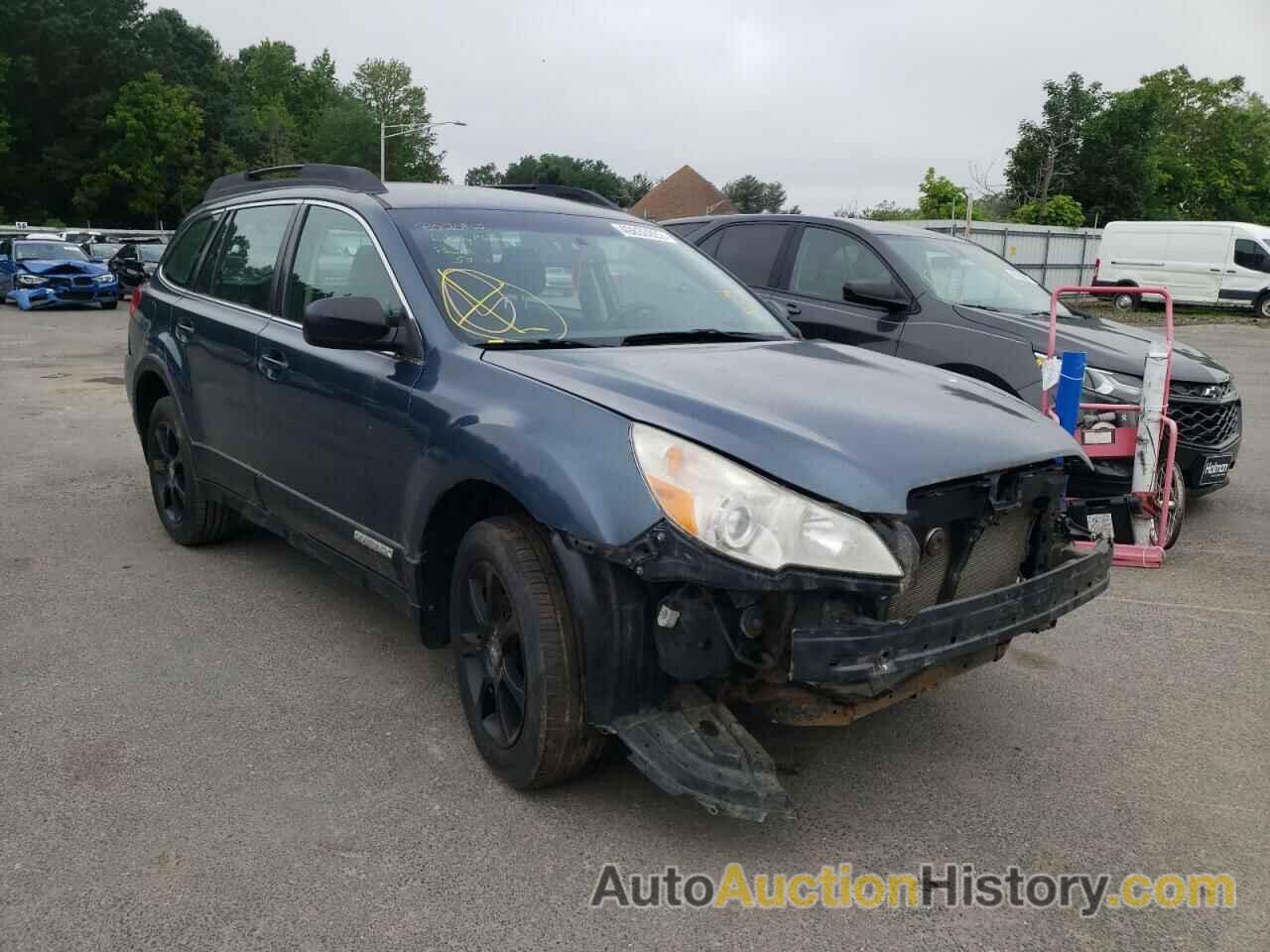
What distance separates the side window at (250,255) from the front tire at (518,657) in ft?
6.28

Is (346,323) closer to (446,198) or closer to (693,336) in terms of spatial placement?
(446,198)

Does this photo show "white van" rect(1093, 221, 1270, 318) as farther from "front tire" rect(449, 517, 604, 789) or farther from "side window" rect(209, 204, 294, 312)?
"front tire" rect(449, 517, 604, 789)

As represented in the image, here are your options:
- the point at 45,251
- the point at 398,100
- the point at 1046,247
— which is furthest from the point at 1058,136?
the point at 398,100

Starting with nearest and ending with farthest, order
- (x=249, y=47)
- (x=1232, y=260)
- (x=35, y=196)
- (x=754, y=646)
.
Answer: (x=754, y=646) → (x=1232, y=260) → (x=35, y=196) → (x=249, y=47)

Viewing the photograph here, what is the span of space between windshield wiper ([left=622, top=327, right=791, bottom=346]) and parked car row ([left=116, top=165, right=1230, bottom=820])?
0.06 feet

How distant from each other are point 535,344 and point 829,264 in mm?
4135

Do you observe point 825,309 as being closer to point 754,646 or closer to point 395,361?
point 395,361

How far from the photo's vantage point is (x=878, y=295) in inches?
253

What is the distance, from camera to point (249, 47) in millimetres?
105938

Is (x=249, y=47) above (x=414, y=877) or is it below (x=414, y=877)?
above

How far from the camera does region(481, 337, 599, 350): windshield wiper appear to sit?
133 inches

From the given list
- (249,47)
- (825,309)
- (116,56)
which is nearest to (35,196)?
(116,56)

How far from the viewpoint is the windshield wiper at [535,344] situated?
337cm

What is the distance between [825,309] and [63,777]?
17.3 feet
